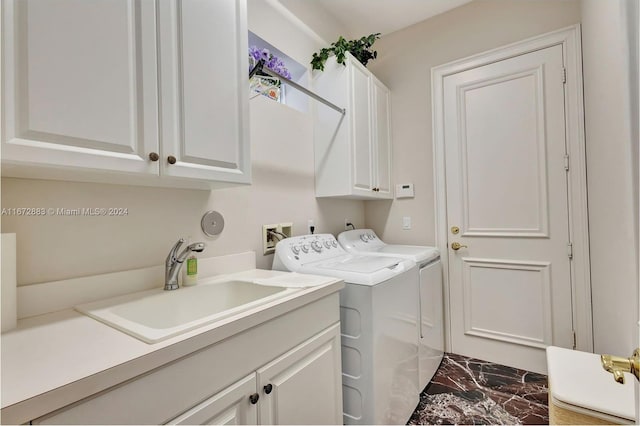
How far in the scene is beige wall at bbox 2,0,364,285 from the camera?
959mm

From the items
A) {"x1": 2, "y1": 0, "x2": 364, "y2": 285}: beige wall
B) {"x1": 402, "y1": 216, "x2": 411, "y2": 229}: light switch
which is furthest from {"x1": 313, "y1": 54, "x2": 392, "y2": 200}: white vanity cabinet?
{"x1": 402, "y1": 216, "x2": 411, "y2": 229}: light switch

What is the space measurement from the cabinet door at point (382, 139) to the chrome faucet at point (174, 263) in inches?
Result: 63.9

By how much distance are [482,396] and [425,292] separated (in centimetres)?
74

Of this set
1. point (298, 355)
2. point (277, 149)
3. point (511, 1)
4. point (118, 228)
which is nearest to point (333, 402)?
point (298, 355)

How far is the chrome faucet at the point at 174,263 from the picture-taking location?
1.18 metres

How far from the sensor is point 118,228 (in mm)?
1137

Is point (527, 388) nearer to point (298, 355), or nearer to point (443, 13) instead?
point (298, 355)

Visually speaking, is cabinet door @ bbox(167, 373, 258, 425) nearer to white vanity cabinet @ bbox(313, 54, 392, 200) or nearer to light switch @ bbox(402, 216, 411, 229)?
white vanity cabinet @ bbox(313, 54, 392, 200)

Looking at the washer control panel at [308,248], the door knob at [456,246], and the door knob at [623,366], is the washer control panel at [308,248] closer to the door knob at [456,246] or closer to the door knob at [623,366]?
the door knob at [456,246]

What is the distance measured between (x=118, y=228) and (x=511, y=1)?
9.98ft

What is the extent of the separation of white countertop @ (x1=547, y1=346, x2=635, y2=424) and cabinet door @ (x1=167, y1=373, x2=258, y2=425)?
1.15 metres

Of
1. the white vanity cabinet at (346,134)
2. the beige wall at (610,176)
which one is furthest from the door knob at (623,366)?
the white vanity cabinet at (346,134)

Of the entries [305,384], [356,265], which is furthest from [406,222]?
[305,384]

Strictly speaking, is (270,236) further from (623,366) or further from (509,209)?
(509,209)
